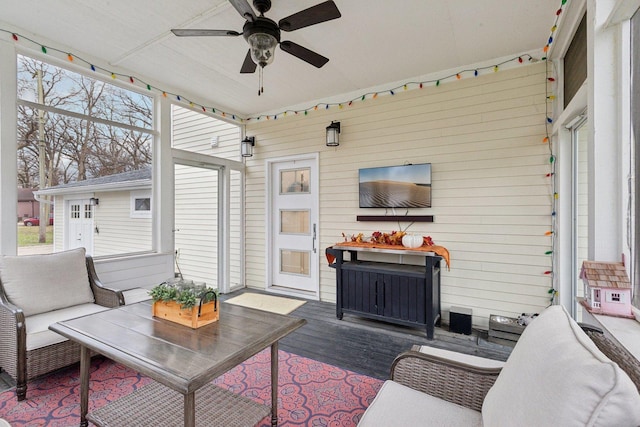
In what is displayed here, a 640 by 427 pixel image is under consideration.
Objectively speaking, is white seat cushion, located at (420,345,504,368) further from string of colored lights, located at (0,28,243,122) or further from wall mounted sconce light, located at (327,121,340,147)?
string of colored lights, located at (0,28,243,122)

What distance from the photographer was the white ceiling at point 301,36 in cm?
257

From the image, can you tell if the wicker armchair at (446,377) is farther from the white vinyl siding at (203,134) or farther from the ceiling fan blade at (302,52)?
the white vinyl siding at (203,134)

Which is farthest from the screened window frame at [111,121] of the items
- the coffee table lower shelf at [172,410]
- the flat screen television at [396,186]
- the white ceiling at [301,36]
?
the flat screen television at [396,186]

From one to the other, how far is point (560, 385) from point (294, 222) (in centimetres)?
427

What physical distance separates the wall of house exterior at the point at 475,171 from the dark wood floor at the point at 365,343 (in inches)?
22.0

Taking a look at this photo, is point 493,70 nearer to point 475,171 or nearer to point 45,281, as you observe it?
point 475,171

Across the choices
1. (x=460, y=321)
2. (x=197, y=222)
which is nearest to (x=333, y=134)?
(x=197, y=222)

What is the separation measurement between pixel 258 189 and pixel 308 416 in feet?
12.3

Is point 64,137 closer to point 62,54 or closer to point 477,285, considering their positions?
point 62,54

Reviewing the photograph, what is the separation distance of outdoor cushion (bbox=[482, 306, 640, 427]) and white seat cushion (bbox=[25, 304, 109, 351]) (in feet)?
9.64

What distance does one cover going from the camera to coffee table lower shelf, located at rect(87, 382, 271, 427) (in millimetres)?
1790

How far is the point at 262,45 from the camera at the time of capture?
86.3 inches

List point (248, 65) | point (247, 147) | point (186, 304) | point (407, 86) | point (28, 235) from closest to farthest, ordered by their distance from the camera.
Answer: point (186, 304), point (248, 65), point (28, 235), point (407, 86), point (247, 147)

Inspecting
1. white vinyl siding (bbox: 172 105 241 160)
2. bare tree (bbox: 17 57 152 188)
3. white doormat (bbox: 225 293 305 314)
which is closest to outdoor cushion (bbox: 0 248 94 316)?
bare tree (bbox: 17 57 152 188)
